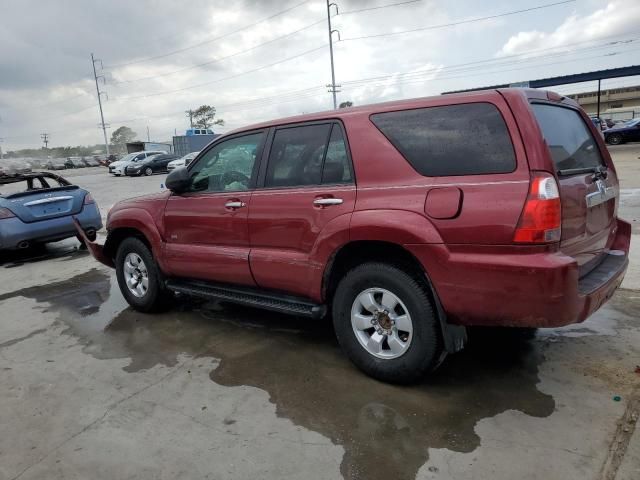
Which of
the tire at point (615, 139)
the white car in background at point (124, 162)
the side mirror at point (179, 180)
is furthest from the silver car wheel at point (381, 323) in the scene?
the white car in background at point (124, 162)

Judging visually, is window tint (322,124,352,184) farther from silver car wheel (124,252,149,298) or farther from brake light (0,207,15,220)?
brake light (0,207,15,220)

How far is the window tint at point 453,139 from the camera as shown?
8.84 ft

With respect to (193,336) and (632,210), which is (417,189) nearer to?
(193,336)

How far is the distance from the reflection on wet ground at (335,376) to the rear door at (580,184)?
94cm

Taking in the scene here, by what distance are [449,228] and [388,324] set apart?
0.78 meters

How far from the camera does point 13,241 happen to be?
24.0 feet

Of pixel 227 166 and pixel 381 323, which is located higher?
pixel 227 166

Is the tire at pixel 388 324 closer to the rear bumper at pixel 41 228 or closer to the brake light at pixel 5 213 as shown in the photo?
the rear bumper at pixel 41 228

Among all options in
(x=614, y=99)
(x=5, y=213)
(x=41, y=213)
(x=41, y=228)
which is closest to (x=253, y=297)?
(x=41, y=228)

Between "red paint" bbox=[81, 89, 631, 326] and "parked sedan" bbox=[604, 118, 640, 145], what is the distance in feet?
90.4

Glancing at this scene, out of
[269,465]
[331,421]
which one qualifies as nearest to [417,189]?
[331,421]

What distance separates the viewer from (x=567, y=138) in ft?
10.1

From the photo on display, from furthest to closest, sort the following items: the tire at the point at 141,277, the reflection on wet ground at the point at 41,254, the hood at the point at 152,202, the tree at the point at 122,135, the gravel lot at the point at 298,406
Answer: the tree at the point at 122,135 → the reflection on wet ground at the point at 41,254 → the tire at the point at 141,277 → the hood at the point at 152,202 → the gravel lot at the point at 298,406

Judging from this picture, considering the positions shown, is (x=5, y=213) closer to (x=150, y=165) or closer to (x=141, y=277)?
(x=141, y=277)
